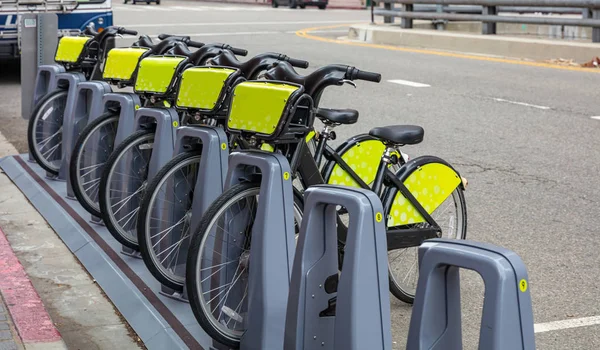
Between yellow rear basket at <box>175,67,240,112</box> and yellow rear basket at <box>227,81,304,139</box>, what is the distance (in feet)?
1.72

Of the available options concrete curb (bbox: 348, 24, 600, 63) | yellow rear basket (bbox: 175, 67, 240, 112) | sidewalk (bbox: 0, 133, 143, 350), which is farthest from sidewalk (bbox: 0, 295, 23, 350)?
concrete curb (bbox: 348, 24, 600, 63)

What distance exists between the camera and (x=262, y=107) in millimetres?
4410

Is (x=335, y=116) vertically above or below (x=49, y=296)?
above

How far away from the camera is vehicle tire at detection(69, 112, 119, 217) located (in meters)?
6.53

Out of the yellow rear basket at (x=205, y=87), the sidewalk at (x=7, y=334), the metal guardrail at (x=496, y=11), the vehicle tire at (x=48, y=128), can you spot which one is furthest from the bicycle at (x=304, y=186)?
the metal guardrail at (x=496, y=11)

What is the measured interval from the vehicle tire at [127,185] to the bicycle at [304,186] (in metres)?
1.27

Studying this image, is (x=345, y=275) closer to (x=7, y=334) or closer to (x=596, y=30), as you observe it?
(x=7, y=334)

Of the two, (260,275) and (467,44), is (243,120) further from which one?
(467,44)

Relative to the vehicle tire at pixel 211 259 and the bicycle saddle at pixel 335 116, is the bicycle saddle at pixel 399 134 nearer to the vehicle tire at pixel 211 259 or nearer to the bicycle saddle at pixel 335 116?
the bicycle saddle at pixel 335 116

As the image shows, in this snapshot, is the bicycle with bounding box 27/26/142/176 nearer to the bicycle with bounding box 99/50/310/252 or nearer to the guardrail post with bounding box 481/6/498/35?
the bicycle with bounding box 99/50/310/252

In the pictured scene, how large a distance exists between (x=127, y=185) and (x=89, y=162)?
83 centimetres

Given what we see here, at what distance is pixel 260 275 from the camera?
13.7ft

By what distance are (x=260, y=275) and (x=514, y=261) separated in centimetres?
139

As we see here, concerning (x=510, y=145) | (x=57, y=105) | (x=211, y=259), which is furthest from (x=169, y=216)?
(x=510, y=145)
